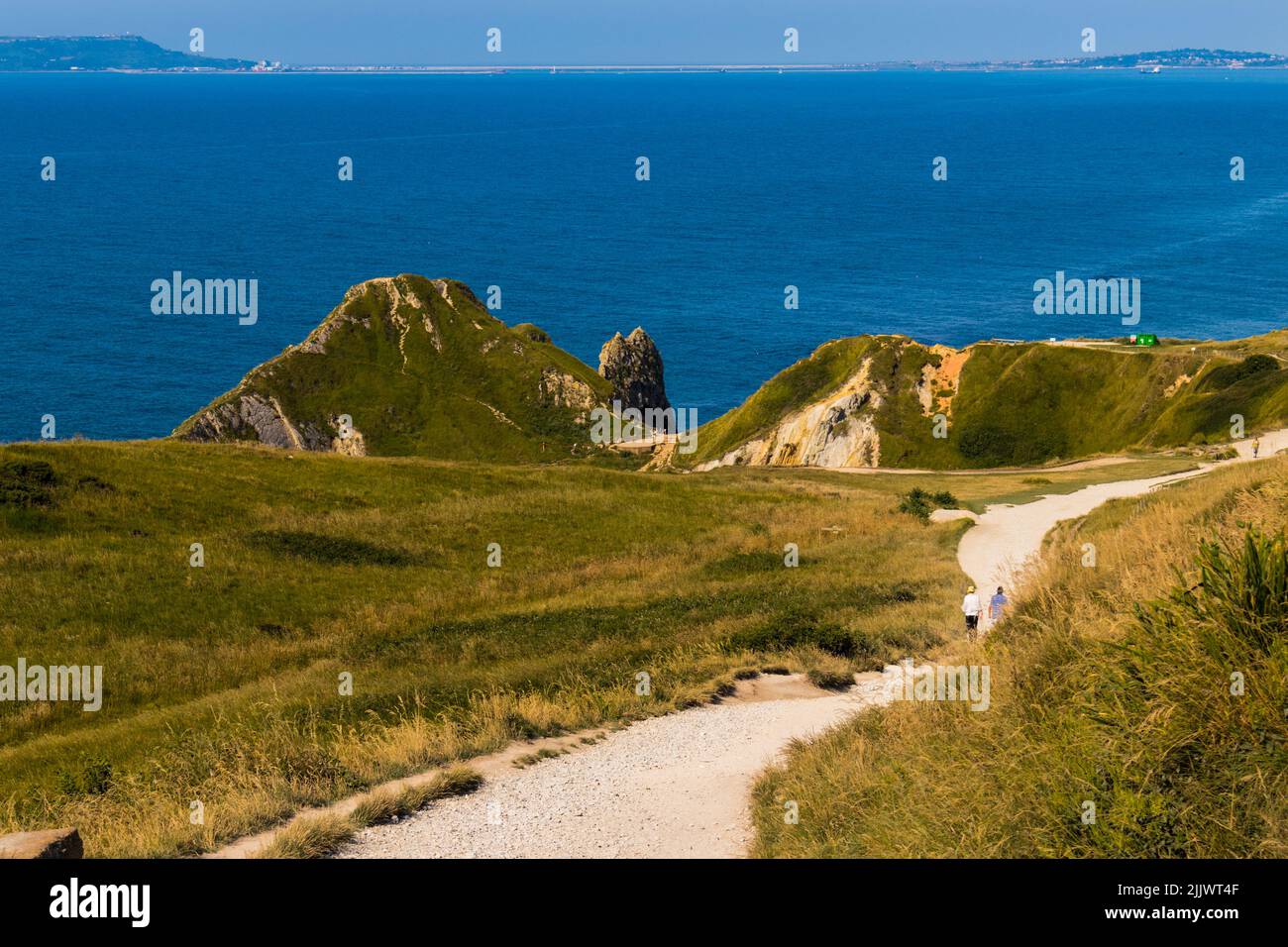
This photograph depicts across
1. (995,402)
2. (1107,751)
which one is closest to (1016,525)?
(1107,751)

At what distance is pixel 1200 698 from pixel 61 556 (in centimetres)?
3138

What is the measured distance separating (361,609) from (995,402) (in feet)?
250

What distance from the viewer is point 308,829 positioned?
1345 centimetres

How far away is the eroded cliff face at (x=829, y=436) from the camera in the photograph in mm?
97000

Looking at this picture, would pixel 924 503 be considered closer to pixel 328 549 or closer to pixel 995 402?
pixel 328 549

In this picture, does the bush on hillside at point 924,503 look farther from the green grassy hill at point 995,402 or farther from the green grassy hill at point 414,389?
the green grassy hill at point 414,389

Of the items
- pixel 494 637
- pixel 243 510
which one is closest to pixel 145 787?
pixel 494 637

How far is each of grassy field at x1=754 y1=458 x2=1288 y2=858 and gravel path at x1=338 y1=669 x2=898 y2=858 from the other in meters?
0.99

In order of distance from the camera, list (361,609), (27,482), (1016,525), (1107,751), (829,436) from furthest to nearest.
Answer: (829,436) < (1016,525) < (27,482) < (361,609) < (1107,751)

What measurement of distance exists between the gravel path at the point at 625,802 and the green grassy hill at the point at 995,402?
228 feet

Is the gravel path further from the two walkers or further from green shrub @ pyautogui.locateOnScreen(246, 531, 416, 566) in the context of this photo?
green shrub @ pyautogui.locateOnScreen(246, 531, 416, 566)

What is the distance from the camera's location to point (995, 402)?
319 ft

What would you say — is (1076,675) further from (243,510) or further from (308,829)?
(243,510)

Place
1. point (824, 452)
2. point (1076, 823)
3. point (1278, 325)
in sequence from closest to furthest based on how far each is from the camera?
1. point (1076, 823)
2. point (824, 452)
3. point (1278, 325)
